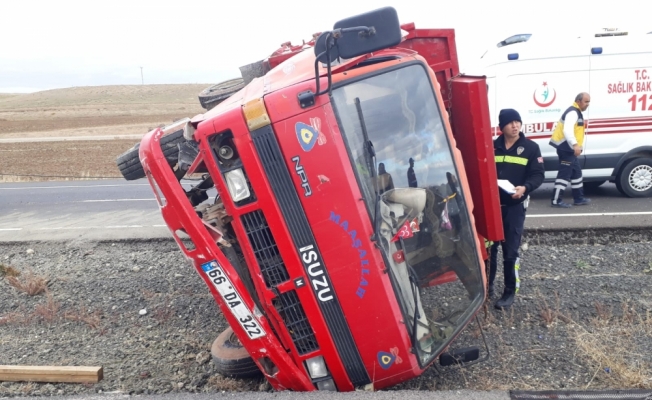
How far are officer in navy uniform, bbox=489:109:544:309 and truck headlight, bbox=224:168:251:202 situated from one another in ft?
8.09

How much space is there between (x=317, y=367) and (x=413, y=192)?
1199 millimetres

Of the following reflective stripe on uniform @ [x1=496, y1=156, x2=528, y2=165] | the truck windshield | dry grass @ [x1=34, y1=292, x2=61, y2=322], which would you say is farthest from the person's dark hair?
dry grass @ [x1=34, y1=292, x2=61, y2=322]

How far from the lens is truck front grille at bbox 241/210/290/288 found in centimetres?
323

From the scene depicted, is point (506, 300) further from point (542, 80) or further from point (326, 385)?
point (542, 80)

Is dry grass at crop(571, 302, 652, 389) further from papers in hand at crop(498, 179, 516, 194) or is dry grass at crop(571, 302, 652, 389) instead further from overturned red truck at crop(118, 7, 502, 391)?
papers in hand at crop(498, 179, 516, 194)

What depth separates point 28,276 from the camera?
645 centimetres

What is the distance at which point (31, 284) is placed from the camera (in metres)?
6.07

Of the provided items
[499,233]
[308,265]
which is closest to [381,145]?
[308,265]

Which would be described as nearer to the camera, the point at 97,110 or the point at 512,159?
the point at 512,159

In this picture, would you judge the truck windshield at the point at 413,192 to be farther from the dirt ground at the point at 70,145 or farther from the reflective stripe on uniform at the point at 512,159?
the dirt ground at the point at 70,145

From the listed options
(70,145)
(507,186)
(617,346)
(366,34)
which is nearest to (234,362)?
(366,34)

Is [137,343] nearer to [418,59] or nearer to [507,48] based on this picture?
[418,59]

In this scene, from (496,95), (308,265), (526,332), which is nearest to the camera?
(308,265)

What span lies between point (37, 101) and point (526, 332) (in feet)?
325
